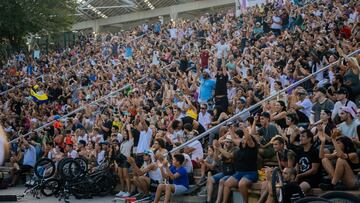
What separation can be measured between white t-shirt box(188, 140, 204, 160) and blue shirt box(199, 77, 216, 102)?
351cm

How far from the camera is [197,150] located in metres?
12.4

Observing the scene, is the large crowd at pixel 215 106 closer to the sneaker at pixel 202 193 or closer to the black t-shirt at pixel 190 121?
the black t-shirt at pixel 190 121

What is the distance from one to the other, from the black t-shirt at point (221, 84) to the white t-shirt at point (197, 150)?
9.54 feet

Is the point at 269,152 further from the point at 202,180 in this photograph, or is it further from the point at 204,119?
the point at 204,119

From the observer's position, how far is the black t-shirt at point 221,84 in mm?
14953

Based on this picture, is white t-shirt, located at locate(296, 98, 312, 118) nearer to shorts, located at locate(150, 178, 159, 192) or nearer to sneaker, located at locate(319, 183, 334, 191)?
sneaker, located at locate(319, 183, 334, 191)

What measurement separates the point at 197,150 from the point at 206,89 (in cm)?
377

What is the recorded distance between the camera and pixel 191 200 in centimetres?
1159

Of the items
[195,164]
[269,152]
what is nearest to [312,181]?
[269,152]

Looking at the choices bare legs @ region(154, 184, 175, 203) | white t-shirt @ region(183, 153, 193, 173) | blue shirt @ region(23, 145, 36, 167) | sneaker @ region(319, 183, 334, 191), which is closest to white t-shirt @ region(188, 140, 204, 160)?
white t-shirt @ region(183, 153, 193, 173)

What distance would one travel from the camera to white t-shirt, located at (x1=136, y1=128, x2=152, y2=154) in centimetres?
1399

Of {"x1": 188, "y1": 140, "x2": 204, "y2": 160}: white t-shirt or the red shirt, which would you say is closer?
{"x1": 188, "y1": 140, "x2": 204, "y2": 160}: white t-shirt

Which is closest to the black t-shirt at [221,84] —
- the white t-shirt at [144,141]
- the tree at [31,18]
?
the white t-shirt at [144,141]

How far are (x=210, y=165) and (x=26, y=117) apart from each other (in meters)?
12.5
